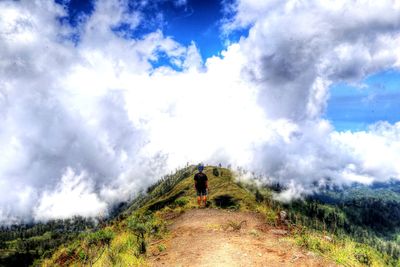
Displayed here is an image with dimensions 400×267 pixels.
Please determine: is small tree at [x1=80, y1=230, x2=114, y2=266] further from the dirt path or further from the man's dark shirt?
the man's dark shirt

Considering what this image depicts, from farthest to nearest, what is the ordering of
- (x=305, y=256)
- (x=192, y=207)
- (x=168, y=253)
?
(x=192, y=207)
(x=168, y=253)
(x=305, y=256)

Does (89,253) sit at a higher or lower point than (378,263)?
higher

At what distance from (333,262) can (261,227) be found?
32.6 ft

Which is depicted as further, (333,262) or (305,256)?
(305,256)

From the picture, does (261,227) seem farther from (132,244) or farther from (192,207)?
(192,207)

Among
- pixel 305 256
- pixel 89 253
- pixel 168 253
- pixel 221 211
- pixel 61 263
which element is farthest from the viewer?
pixel 221 211

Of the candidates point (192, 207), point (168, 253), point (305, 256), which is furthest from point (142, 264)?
point (192, 207)

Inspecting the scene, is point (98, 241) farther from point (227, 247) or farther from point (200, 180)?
point (200, 180)

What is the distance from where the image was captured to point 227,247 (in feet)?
69.2

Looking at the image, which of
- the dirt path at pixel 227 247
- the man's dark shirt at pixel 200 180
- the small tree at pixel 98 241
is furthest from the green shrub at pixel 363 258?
the man's dark shirt at pixel 200 180

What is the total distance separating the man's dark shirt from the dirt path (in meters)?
7.76

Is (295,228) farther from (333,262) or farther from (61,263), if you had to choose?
(61,263)

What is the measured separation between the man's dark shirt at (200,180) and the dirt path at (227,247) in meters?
7.76

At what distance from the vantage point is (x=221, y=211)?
35.8 m
